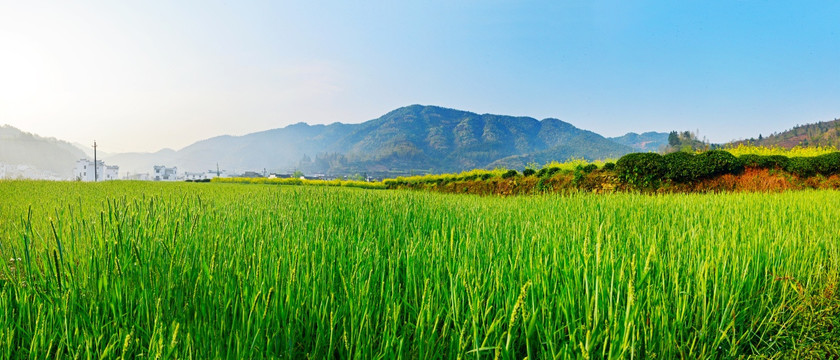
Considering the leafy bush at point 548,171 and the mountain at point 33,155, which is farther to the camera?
the mountain at point 33,155

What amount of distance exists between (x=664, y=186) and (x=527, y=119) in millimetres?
186895

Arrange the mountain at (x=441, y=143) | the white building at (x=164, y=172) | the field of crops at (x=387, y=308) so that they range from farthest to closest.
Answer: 1. the mountain at (x=441, y=143)
2. the white building at (x=164, y=172)
3. the field of crops at (x=387, y=308)

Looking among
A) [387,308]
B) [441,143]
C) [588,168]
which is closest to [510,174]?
[588,168]

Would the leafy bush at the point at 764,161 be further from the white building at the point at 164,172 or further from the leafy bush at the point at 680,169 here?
the white building at the point at 164,172

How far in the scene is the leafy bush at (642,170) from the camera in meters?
11.0

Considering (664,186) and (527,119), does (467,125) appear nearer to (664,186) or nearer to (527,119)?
(527,119)

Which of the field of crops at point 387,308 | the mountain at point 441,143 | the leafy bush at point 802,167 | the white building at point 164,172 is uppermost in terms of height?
the mountain at point 441,143

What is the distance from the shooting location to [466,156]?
140 metres

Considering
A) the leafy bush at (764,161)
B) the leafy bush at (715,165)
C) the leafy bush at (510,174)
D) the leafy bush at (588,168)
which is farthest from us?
the leafy bush at (510,174)

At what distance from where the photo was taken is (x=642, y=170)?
11039 mm

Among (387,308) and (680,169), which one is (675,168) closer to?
(680,169)

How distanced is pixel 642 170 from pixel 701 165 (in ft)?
5.25

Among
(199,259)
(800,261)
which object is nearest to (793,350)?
(800,261)

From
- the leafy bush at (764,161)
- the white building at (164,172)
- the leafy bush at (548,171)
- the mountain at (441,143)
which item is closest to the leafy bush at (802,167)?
the leafy bush at (764,161)
